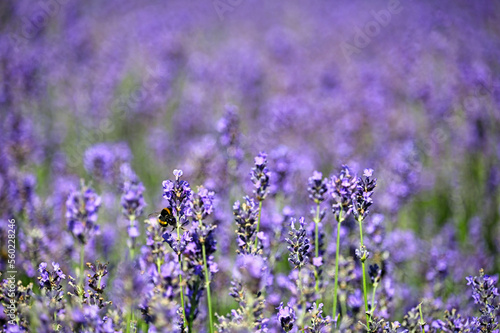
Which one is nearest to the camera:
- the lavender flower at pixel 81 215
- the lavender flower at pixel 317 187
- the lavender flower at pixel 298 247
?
the lavender flower at pixel 81 215

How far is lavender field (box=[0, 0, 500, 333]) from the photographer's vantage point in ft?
5.09

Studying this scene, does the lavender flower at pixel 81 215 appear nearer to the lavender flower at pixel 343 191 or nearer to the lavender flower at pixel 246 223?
the lavender flower at pixel 246 223

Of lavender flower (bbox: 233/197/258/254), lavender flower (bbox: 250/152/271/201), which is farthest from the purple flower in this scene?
lavender flower (bbox: 250/152/271/201)

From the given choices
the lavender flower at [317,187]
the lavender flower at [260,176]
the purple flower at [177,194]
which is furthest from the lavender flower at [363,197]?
the purple flower at [177,194]

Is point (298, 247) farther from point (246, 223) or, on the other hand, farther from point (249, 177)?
point (249, 177)

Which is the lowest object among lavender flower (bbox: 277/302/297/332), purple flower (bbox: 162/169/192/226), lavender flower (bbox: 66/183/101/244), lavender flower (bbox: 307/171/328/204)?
lavender flower (bbox: 277/302/297/332)

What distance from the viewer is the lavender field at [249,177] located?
1.55m

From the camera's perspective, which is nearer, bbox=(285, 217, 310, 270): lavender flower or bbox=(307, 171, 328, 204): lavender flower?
bbox=(285, 217, 310, 270): lavender flower

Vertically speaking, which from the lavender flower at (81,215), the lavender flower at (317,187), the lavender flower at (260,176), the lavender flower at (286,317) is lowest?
the lavender flower at (286,317)

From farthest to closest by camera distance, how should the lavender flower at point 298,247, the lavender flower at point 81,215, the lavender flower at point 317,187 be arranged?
the lavender flower at point 317,187
the lavender flower at point 298,247
the lavender flower at point 81,215

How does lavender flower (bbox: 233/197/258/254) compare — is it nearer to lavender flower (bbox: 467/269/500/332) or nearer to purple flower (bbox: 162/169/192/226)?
purple flower (bbox: 162/169/192/226)

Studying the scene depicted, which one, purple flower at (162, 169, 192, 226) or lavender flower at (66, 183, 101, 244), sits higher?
purple flower at (162, 169, 192, 226)

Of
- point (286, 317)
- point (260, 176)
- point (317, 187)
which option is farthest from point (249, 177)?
point (286, 317)

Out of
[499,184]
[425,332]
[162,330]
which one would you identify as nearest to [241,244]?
[162,330]
